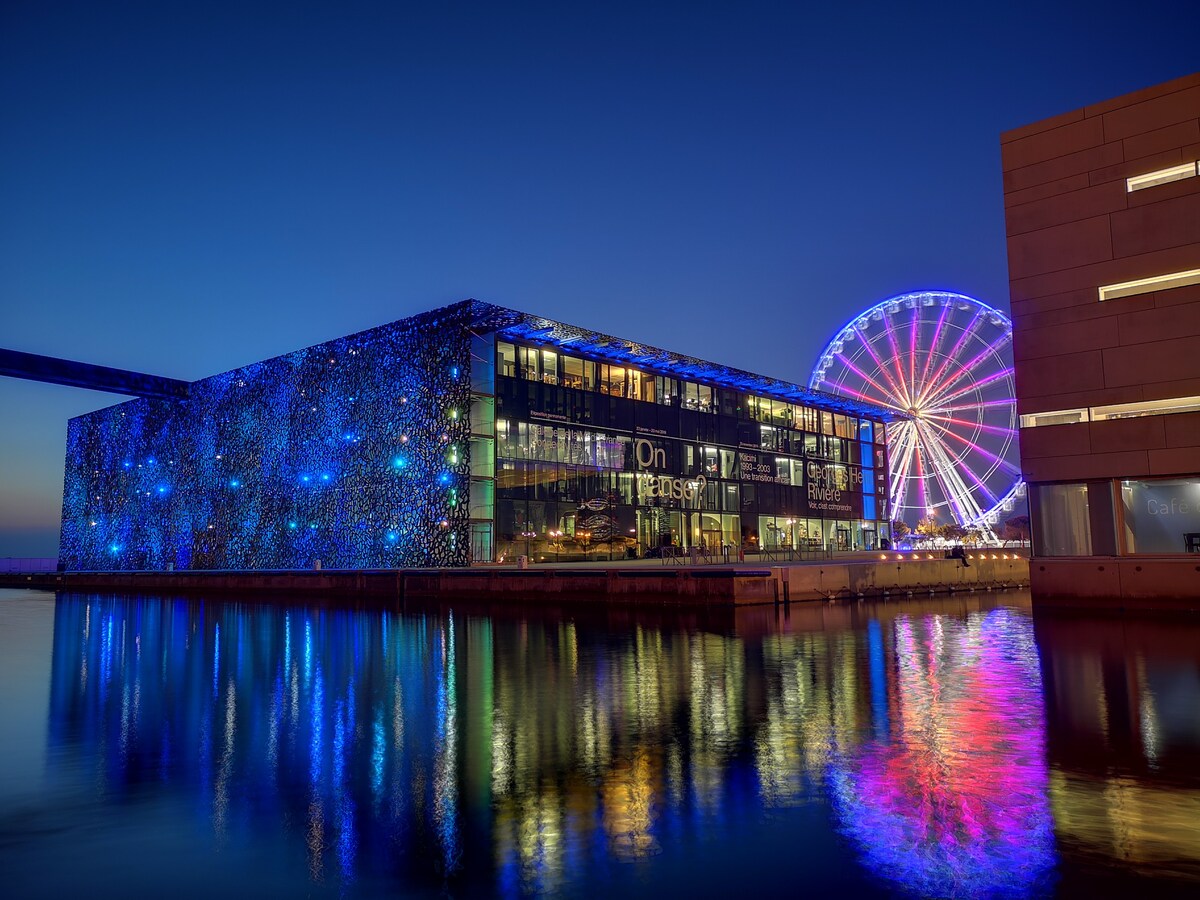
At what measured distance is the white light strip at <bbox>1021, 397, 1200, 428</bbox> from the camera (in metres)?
25.5

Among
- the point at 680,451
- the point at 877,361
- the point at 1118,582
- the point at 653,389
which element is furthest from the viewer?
the point at 680,451

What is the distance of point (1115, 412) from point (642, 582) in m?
16.7

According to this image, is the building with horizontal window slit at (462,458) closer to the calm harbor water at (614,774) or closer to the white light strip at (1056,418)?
the white light strip at (1056,418)

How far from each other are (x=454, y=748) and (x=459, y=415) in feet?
124

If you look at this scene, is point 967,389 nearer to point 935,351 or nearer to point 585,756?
point 935,351

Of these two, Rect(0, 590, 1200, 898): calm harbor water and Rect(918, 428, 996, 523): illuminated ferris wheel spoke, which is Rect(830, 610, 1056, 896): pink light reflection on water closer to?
Rect(0, 590, 1200, 898): calm harbor water

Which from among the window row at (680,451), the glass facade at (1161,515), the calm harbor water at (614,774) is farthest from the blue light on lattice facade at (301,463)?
the glass facade at (1161,515)

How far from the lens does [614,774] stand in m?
8.28

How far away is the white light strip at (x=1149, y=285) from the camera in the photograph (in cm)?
2586

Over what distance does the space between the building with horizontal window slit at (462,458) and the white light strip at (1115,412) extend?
18583 mm

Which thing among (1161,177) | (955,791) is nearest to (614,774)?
(955,791)

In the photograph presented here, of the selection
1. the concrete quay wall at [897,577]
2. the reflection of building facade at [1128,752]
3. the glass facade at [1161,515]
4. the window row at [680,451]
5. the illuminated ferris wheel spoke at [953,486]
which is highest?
the window row at [680,451]

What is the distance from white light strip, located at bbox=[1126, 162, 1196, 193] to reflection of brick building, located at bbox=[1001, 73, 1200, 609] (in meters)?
0.04

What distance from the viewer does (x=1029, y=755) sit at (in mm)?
8781
